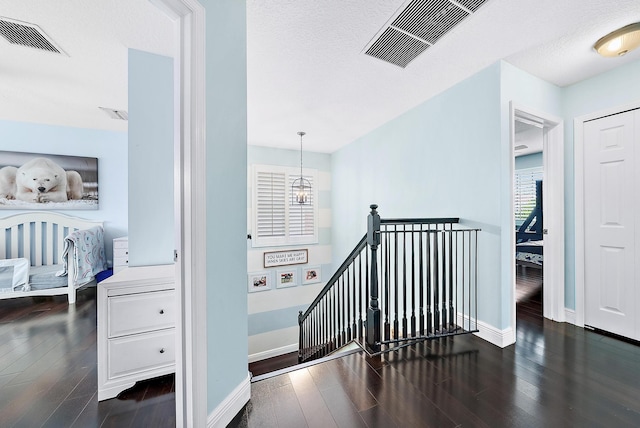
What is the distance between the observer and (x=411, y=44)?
5.97ft

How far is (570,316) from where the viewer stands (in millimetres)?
2350

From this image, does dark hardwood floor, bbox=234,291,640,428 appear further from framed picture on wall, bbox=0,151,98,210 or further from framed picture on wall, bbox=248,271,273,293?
framed picture on wall, bbox=0,151,98,210

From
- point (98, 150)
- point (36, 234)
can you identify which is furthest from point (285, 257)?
point (36, 234)

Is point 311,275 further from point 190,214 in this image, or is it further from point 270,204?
point 190,214

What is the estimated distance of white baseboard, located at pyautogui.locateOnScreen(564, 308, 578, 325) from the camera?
232 cm

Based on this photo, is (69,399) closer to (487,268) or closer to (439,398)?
(439,398)

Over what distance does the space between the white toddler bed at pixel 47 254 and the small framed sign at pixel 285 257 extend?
8.23ft

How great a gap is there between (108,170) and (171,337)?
3.64 meters

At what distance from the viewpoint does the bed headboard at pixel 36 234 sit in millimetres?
3307

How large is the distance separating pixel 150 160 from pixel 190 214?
1.13 metres

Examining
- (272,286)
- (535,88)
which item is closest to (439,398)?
(535,88)

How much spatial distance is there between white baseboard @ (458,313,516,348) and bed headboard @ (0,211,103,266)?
528 centimetres

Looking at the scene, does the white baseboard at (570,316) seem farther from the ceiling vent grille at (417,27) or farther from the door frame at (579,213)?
the ceiling vent grille at (417,27)

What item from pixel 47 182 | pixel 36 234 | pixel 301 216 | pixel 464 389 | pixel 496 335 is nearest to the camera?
pixel 464 389
